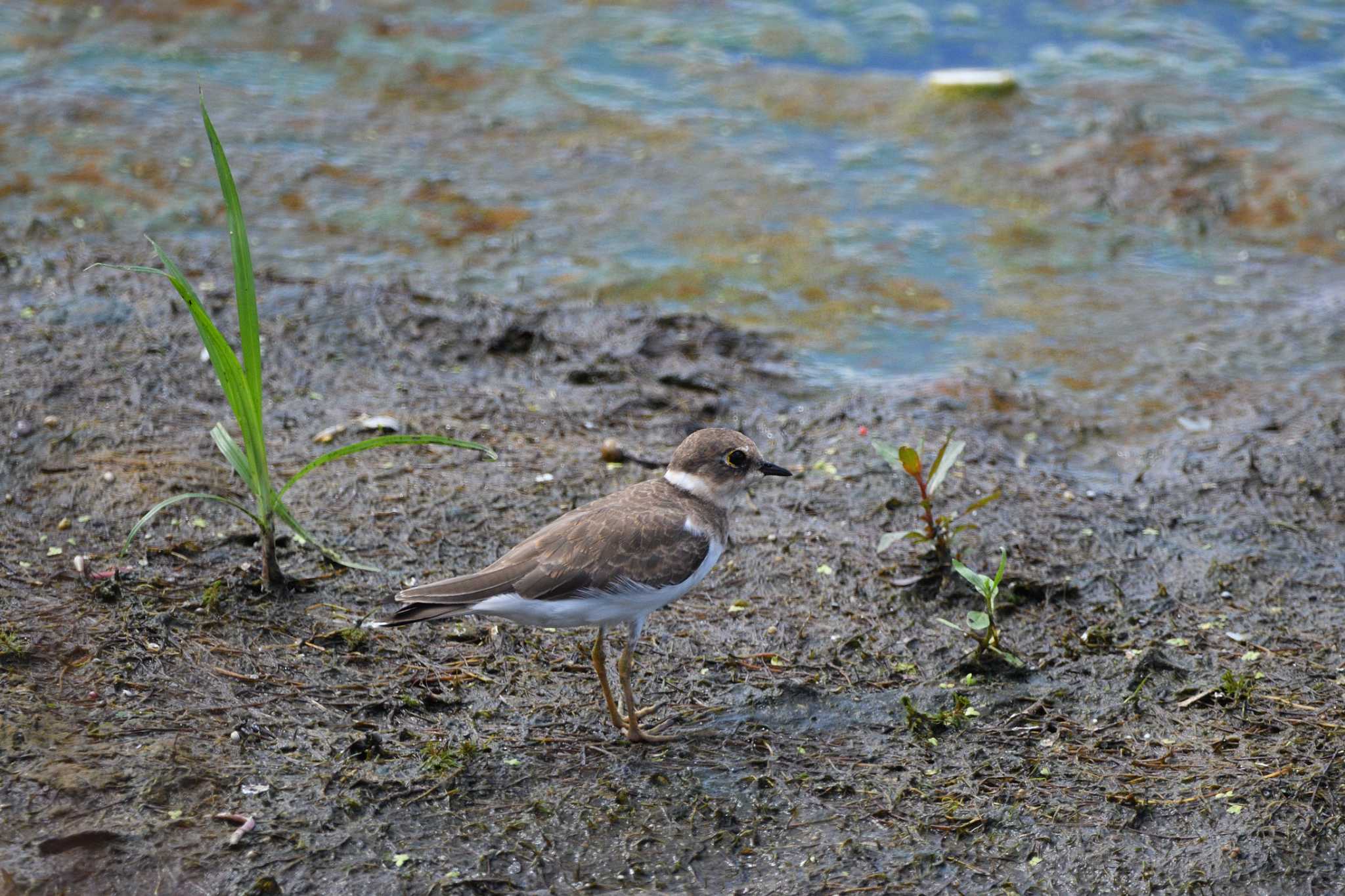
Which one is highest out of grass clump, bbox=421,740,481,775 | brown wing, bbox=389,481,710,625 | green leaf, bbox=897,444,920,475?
green leaf, bbox=897,444,920,475

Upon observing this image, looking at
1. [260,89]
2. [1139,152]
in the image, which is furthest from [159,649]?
[1139,152]

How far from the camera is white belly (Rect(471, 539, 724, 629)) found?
4809 millimetres

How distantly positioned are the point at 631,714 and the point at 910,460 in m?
1.69

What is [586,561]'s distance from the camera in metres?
4.94

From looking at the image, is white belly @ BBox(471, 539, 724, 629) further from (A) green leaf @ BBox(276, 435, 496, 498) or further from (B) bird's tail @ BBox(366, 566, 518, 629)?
(A) green leaf @ BBox(276, 435, 496, 498)

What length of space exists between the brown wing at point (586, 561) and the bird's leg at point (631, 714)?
33 centimetres

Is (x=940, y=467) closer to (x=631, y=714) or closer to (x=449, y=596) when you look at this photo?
(x=631, y=714)

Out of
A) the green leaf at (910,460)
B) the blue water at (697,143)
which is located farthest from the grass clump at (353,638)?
the blue water at (697,143)

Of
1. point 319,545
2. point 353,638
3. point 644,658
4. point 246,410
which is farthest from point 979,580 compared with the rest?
point 246,410

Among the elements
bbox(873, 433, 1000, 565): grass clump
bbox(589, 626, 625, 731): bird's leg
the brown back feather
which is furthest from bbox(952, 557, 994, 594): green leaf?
bbox(589, 626, 625, 731): bird's leg

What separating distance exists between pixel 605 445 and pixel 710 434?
1.52 m

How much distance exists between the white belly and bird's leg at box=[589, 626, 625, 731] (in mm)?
92

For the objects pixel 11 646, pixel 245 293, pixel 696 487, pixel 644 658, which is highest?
pixel 245 293

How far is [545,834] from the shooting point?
4414 millimetres
